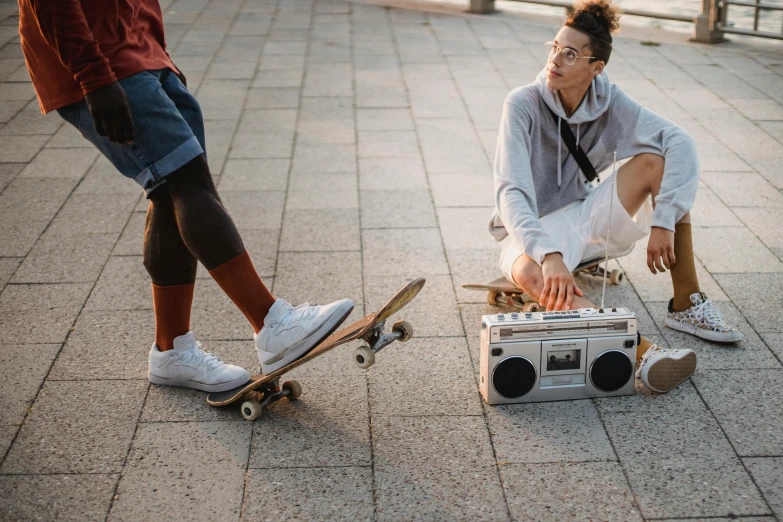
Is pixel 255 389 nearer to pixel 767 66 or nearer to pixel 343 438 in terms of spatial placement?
pixel 343 438

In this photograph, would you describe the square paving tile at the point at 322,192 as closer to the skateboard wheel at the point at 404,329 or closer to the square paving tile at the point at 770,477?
the skateboard wheel at the point at 404,329

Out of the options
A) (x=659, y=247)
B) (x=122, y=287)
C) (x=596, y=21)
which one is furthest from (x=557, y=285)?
(x=122, y=287)

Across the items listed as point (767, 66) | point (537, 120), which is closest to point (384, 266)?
point (537, 120)

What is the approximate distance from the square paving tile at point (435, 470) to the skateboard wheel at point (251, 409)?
0.37 m

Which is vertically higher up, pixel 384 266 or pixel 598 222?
pixel 598 222

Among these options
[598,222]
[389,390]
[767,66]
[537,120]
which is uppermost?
[537,120]

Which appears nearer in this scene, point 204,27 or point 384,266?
point 384,266

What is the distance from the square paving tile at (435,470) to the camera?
230 centimetres

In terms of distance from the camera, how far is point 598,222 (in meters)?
3.18

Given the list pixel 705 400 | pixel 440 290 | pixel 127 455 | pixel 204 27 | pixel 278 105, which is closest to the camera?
pixel 127 455

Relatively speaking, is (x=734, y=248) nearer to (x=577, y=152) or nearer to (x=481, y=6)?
(x=577, y=152)

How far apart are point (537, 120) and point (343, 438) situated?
1.41 meters

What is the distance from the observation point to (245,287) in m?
2.59

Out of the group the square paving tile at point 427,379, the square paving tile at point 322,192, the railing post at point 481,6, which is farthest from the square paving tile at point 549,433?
the railing post at point 481,6
